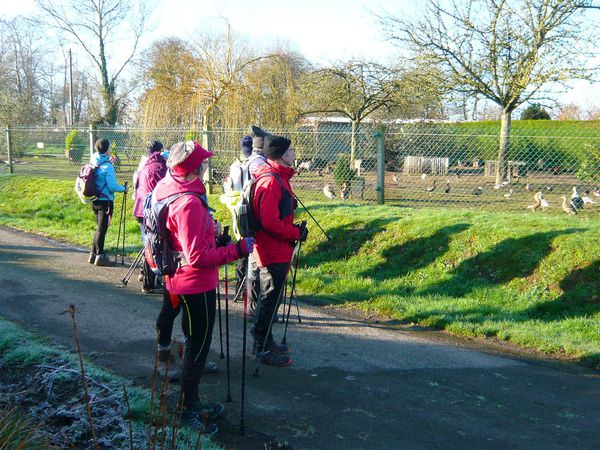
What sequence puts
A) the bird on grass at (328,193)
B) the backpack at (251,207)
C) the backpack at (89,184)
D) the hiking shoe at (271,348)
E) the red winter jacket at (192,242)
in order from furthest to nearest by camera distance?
the bird on grass at (328,193)
the backpack at (89,184)
the hiking shoe at (271,348)
the backpack at (251,207)
the red winter jacket at (192,242)

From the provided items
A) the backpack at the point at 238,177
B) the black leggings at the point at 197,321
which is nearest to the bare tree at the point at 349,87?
the backpack at the point at 238,177

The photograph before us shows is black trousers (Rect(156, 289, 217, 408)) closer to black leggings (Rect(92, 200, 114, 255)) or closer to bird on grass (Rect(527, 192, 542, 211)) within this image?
black leggings (Rect(92, 200, 114, 255))

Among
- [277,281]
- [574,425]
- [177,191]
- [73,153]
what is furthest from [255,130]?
[73,153]

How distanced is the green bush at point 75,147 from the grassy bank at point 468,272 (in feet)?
57.3

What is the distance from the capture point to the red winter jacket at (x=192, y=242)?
14.5 feet

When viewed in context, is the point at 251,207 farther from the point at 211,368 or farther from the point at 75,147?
the point at 75,147

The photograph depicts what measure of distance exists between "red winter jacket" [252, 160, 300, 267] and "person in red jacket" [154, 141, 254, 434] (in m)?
1.02

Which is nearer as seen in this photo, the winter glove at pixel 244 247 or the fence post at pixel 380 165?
the winter glove at pixel 244 247

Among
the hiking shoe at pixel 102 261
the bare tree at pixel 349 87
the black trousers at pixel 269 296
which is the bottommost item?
the hiking shoe at pixel 102 261

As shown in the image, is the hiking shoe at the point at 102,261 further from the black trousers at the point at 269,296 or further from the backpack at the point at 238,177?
the black trousers at the point at 269,296

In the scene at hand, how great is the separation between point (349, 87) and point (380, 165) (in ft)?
34.4

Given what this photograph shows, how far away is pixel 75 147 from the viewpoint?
25875mm

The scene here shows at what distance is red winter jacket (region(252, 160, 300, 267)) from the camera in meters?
5.70

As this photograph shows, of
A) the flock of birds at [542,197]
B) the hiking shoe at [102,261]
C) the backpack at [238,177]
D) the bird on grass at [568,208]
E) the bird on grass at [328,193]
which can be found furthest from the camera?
the bird on grass at [328,193]
